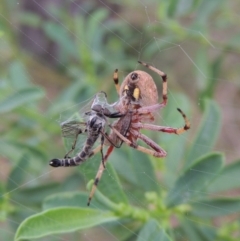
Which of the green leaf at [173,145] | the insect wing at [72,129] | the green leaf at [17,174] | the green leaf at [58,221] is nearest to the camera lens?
the green leaf at [58,221]

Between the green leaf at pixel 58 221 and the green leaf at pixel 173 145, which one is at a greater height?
the green leaf at pixel 173 145

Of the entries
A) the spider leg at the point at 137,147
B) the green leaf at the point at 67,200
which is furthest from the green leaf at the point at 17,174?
the spider leg at the point at 137,147

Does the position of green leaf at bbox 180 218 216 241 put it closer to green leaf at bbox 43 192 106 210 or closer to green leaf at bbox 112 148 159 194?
green leaf at bbox 112 148 159 194

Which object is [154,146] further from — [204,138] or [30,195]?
[30,195]

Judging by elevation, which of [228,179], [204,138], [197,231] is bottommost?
[197,231]

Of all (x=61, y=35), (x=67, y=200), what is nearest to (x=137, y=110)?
(x=67, y=200)

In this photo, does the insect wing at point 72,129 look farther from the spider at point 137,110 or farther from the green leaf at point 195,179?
the green leaf at point 195,179

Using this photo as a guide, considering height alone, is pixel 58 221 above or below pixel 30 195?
above
